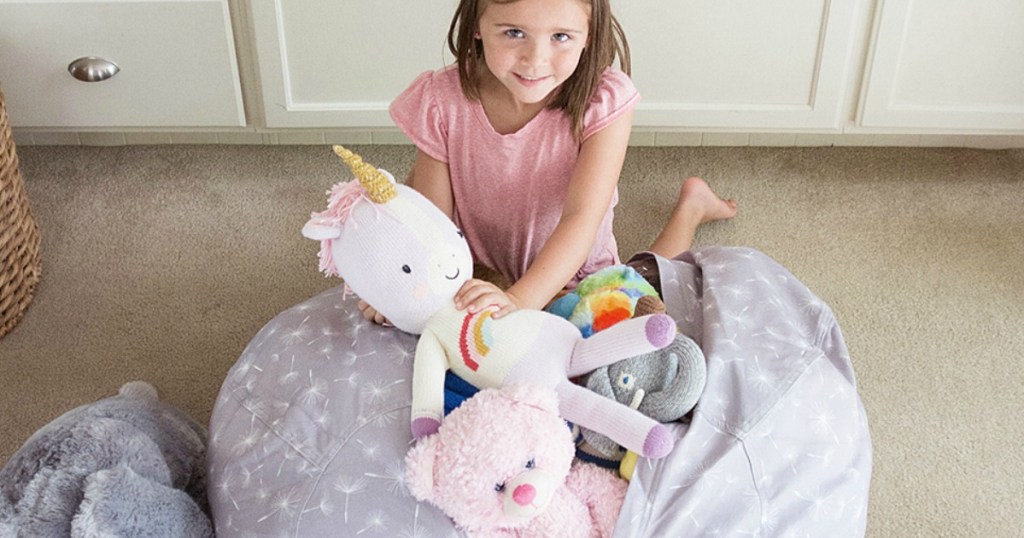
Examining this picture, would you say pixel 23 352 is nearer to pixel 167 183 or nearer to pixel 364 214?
pixel 167 183

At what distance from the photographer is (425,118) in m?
1.31

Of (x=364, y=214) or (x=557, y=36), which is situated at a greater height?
(x=557, y=36)

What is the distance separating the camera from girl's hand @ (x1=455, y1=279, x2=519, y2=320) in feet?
3.40

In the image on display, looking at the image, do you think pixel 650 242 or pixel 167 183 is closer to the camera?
pixel 650 242

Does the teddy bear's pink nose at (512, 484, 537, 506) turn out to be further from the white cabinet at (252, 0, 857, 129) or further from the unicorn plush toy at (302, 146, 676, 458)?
the white cabinet at (252, 0, 857, 129)

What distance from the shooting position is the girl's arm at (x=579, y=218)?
1.17 m

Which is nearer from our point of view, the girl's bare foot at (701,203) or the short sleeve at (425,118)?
the short sleeve at (425,118)

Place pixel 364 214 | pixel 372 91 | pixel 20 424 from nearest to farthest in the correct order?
pixel 364 214
pixel 20 424
pixel 372 91

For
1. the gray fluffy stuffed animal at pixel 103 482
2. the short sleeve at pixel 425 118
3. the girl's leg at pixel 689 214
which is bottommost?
the girl's leg at pixel 689 214

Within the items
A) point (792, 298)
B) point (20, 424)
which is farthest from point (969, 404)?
point (20, 424)

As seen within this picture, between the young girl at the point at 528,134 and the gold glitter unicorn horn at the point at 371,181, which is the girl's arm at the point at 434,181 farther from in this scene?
the gold glitter unicorn horn at the point at 371,181

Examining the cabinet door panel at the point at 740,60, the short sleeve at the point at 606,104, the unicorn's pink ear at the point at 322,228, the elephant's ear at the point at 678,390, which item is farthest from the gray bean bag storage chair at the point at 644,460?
the cabinet door panel at the point at 740,60

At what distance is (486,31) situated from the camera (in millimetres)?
1165

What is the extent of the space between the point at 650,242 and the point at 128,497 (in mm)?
932
